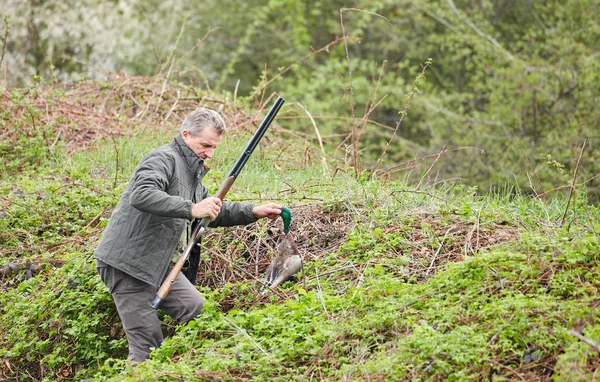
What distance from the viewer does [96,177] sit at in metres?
9.01

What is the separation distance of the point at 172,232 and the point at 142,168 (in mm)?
483

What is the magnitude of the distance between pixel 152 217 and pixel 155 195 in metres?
0.29

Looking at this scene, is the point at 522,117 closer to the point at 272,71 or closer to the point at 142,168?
the point at 272,71

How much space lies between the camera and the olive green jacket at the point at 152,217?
210 inches

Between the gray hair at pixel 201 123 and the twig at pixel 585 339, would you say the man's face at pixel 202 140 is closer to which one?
the gray hair at pixel 201 123

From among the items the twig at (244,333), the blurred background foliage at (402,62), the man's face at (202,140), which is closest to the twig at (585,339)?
the twig at (244,333)

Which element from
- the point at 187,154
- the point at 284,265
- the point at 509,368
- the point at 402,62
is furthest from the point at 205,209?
the point at 402,62

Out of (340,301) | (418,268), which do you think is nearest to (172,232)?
(340,301)

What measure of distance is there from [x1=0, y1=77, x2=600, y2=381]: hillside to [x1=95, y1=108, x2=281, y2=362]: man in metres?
0.23

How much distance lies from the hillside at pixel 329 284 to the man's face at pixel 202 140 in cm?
107

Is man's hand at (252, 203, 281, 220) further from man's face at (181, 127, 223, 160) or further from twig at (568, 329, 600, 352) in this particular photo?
twig at (568, 329, 600, 352)

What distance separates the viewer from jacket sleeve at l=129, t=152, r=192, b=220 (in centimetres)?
530

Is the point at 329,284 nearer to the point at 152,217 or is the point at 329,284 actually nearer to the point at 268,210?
the point at 268,210

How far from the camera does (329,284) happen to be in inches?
240
